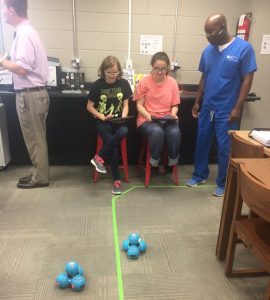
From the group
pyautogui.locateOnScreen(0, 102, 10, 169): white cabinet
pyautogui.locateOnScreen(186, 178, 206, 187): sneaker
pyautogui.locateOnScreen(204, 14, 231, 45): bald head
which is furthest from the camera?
pyautogui.locateOnScreen(0, 102, 10, 169): white cabinet

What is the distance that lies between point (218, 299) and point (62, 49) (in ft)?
9.61

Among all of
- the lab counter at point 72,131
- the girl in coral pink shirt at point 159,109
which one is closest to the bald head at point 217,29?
the girl in coral pink shirt at point 159,109

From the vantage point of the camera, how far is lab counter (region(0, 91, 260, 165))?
296 cm

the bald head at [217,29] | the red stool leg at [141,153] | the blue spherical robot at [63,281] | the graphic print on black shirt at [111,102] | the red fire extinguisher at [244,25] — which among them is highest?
the red fire extinguisher at [244,25]

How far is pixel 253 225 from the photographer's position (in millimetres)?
1527

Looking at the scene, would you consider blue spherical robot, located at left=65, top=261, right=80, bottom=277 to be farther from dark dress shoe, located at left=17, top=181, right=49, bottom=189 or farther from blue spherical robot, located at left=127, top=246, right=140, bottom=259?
dark dress shoe, located at left=17, top=181, right=49, bottom=189

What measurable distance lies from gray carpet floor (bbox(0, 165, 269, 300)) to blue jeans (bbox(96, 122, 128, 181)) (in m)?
0.30

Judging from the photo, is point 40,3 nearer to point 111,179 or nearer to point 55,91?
point 55,91

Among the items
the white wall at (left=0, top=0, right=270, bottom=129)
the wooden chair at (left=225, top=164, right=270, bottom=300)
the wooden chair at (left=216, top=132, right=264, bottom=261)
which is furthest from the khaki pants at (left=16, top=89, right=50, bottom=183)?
the wooden chair at (left=225, top=164, right=270, bottom=300)

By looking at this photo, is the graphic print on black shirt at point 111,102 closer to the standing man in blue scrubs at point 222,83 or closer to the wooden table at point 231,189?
the standing man in blue scrubs at point 222,83

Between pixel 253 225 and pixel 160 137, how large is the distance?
47.7 inches

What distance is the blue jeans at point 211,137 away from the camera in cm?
252

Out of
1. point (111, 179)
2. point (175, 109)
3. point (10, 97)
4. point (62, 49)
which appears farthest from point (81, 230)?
point (62, 49)

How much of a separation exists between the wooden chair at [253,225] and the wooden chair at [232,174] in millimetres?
130
